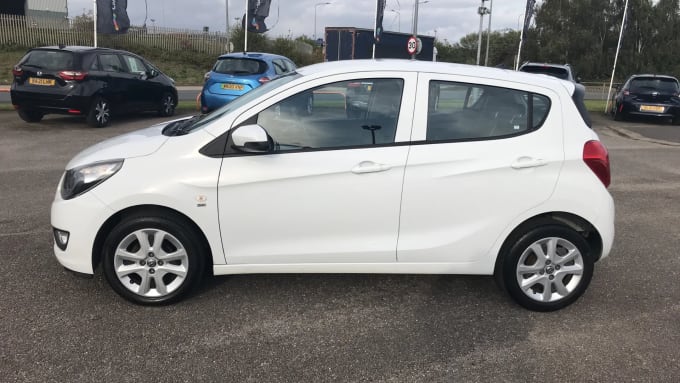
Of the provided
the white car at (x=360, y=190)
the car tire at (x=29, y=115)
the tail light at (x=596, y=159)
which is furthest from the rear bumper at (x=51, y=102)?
the tail light at (x=596, y=159)

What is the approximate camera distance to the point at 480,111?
11.7ft

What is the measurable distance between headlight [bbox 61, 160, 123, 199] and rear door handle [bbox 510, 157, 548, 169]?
2.48 m

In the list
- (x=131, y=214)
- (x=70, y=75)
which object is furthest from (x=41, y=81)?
(x=131, y=214)

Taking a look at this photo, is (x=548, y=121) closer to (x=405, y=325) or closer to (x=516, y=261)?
(x=516, y=261)

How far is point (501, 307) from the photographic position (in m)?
3.73

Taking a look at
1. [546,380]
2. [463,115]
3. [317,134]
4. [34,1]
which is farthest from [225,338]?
[34,1]

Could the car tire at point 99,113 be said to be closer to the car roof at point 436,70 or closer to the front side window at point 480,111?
the car roof at point 436,70

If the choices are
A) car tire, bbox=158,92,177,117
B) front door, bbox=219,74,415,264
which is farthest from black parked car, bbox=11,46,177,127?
front door, bbox=219,74,415,264

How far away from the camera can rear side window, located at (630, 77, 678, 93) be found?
16.1m

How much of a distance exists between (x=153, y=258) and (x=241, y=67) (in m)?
9.22

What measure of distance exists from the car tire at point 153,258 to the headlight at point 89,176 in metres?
0.30

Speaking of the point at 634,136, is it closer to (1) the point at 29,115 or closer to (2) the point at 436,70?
(2) the point at 436,70

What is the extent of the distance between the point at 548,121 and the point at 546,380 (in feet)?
5.42

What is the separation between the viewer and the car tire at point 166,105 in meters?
13.1
